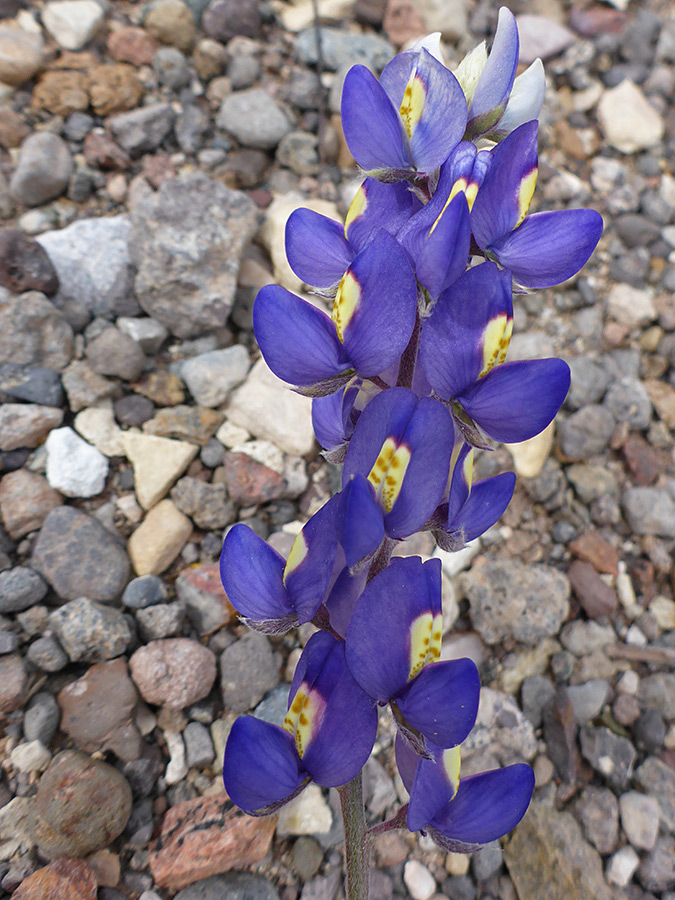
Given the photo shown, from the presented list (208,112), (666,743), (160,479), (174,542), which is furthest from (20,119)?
(666,743)

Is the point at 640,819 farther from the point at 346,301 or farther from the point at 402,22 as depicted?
the point at 402,22

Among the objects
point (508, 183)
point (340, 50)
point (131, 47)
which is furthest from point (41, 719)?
point (340, 50)

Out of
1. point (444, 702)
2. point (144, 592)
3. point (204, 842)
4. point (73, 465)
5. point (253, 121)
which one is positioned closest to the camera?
Result: point (444, 702)

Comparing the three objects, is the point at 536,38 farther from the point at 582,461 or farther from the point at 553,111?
the point at 582,461

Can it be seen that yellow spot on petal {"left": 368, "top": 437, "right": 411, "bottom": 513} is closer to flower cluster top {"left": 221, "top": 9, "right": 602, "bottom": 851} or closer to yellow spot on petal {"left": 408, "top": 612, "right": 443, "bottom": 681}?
flower cluster top {"left": 221, "top": 9, "right": 602, "bottom": 851}

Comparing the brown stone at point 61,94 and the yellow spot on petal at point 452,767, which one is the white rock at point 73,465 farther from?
the brown stone at point 61,94

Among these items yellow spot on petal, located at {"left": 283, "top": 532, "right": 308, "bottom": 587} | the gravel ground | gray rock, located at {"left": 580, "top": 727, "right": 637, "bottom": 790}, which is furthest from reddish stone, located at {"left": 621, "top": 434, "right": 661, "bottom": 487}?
yellow spot on petal, located at {"left": 283, "top": 532, "right": 308, "bottom": 587}

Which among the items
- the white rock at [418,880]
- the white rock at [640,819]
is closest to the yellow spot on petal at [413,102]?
the white rock at [418,880]
